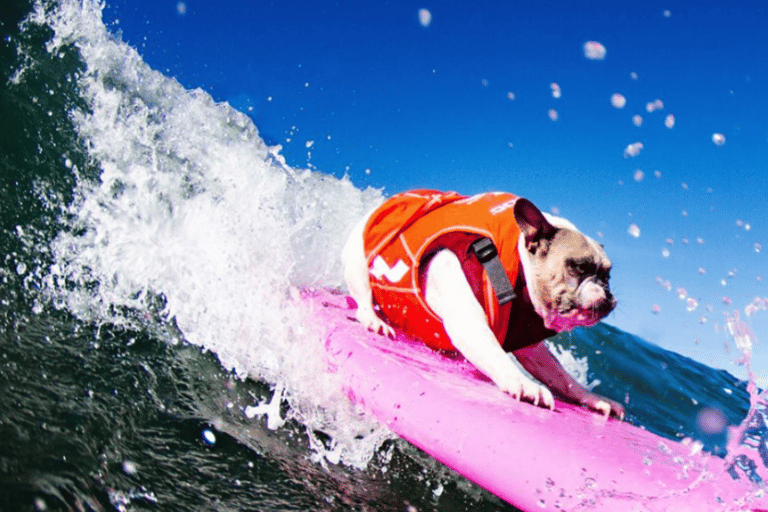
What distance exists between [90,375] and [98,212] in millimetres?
3005

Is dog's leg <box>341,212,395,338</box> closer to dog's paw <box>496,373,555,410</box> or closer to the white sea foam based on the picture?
the white sea foam

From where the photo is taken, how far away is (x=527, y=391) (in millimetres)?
2693

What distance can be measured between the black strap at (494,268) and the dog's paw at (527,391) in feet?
1.34

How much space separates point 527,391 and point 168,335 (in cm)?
217

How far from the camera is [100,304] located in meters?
3.34

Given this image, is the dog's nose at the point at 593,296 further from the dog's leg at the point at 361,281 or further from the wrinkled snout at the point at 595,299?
the dog's leg at the point at 361,281

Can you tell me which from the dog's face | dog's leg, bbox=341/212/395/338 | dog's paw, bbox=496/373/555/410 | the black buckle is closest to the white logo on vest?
dog's leg, bbox=341/212/395/338

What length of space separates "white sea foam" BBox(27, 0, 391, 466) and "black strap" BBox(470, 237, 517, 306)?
36.8 inches

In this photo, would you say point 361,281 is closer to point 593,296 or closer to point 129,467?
point 593,296

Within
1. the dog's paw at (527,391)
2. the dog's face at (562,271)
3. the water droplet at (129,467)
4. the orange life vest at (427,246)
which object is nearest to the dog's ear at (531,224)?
the dog's face at (562,271)

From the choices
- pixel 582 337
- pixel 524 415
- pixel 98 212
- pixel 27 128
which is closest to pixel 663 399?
pixel 582 337

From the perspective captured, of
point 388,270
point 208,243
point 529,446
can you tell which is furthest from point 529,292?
point 208,243

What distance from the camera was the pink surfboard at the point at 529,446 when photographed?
1884 millimetres

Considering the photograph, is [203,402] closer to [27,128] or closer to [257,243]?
[257,243]
